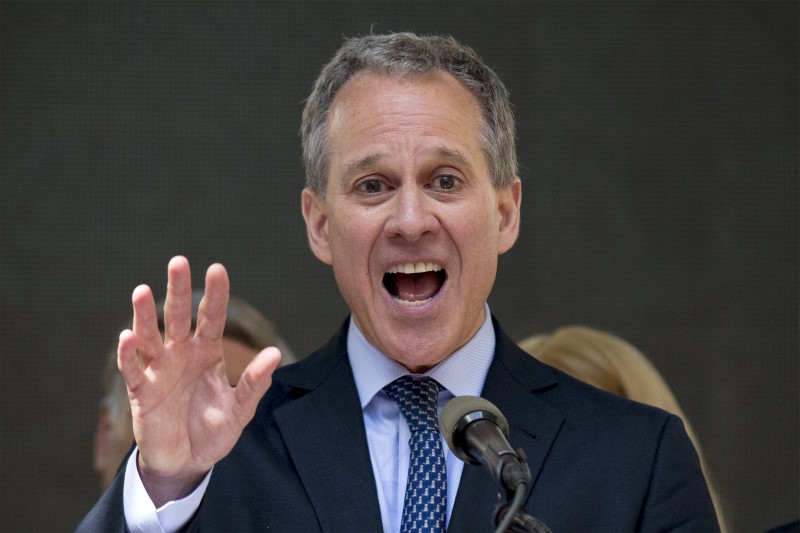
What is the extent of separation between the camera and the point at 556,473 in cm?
209

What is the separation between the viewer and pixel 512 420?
220 centimetres

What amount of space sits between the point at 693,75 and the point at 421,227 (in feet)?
10.3

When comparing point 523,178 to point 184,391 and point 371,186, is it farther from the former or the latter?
point 184,391

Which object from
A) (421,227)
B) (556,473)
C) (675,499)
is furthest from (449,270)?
(675,499)

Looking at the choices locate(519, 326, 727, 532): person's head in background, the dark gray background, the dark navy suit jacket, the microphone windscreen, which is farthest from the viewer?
the dark gray background

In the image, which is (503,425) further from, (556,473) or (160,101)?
(160,101)

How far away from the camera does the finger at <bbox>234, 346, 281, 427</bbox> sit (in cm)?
178

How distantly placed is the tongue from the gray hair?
0.23 meters

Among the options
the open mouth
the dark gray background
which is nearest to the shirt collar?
the open mouth

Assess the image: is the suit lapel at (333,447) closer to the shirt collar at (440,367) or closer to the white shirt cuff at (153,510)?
the shirt collar at (440,367)

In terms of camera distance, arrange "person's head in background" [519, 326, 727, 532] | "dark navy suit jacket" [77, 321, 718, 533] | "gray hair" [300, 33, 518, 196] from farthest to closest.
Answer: "person's head in background" [519, 326, 727, 532], "gray hair" [300, 33, 518, 196], "dark navy suit jacket" [77, 321, 718, 533]

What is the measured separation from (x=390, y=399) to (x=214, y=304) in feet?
1.87

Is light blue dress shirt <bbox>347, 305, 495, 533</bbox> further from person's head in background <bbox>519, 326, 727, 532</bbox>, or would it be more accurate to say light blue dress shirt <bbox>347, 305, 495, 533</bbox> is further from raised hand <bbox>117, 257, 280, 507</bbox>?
person's head in background <bbox>519, 326, 727, 532</bbox>

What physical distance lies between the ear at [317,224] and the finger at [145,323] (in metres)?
0.66
